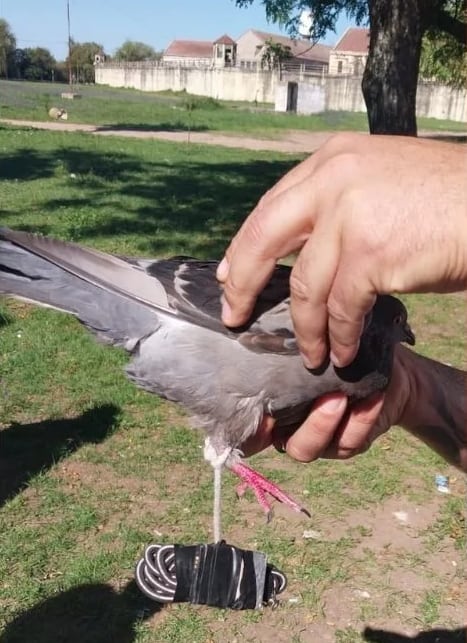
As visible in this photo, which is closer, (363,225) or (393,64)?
(363,225)

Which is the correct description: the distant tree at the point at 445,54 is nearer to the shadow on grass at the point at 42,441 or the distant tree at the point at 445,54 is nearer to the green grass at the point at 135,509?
the green grass at the point at 135,509

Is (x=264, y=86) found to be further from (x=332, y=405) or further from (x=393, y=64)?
(x=332, y=405)

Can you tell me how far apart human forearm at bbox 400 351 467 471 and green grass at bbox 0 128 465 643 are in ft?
5.13

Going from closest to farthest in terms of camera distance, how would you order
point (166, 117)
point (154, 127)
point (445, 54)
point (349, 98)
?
point (445, 54) → point (154, 127) → point (166, 117) → point (349, 98)

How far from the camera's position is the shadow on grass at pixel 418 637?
409 centimetres

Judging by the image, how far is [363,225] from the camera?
165 centimetres

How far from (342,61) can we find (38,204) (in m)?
60.2

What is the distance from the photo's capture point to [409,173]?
166cm

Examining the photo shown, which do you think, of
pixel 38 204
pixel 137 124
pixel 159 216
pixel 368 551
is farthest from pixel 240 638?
Answer: pixel 137 124

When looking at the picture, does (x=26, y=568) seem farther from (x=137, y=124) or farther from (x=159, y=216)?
(x=137, y=124)

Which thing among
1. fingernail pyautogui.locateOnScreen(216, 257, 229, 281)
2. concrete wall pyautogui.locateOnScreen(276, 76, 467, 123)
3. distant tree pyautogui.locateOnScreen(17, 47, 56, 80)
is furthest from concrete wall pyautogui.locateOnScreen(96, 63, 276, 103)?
fingernail pyautogui.locateOnScreen(216, 257, 229, 281)

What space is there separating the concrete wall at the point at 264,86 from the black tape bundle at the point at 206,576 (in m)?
34.6

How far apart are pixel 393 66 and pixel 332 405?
1149 centimetres

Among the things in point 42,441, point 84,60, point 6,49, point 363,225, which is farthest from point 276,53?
point 84,60
